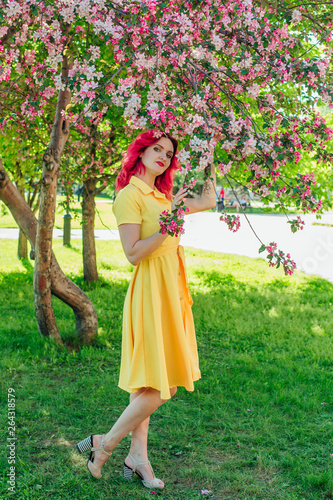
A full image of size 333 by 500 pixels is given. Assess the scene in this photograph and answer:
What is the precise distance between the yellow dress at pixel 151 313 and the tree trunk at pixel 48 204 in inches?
93.4

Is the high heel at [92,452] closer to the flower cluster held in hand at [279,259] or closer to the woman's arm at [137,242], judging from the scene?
the woman's arm at [137,242]

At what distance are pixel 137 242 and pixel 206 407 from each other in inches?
80.1

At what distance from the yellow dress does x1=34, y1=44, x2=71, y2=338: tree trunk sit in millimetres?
2371

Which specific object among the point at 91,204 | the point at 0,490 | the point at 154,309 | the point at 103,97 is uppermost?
the point at 103,97

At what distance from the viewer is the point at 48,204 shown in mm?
5375

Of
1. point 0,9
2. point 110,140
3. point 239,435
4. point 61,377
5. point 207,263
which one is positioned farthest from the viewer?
point 207,263

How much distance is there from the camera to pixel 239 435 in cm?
387

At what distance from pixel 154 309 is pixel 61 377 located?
2.39 m

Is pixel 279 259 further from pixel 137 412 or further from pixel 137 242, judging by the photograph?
pixel 137 412

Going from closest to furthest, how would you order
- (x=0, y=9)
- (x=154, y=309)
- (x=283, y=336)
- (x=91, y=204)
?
(x=154, y=309) → (x=0, y=9) → (x=283, y=336) → (x=91, y=204)

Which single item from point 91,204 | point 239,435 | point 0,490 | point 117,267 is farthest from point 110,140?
point 0,490

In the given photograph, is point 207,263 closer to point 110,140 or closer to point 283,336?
point 110,140

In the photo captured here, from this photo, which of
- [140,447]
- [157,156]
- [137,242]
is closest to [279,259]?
[137,242]

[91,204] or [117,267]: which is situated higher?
[91,204]
